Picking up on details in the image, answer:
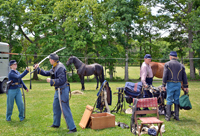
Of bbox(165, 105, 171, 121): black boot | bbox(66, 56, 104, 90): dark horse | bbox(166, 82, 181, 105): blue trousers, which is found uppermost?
bbox(66, 56, 104, 90): dark horse

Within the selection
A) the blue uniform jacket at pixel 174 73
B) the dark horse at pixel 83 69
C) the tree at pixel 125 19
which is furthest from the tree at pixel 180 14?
the blue uniform jacket at pixel 174 73

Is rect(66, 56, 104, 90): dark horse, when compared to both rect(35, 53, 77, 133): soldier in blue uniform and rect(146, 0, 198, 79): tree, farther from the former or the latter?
rect(146, 0, 198, 79): tree

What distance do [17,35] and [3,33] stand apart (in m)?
2.86

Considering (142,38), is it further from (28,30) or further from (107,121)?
(107,121)

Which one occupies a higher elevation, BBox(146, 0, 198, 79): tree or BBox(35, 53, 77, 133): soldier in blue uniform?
BBox(146, 0, 198, 79): tree

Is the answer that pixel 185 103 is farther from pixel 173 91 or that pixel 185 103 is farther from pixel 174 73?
pixel 174 73

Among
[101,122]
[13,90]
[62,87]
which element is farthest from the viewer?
[13,90]

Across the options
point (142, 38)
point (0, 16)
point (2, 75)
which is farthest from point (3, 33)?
point (142, 38)

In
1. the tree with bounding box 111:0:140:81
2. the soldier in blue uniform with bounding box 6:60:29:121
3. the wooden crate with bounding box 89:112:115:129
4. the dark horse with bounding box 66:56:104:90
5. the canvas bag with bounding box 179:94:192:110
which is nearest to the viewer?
the wooden crate with bounding box 89:112:115:129

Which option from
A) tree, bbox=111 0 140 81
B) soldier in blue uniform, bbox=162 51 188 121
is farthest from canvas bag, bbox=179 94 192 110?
tree, bbox=111 0 140 81

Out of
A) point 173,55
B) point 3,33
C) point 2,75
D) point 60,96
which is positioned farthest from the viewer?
point 3,33

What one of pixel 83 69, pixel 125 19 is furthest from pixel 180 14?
pixel 83 69

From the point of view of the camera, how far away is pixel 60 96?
228 inches

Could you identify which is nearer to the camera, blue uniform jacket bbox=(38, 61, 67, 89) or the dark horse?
blue uniform jacket bbox=(38, 61, 67, 89)
